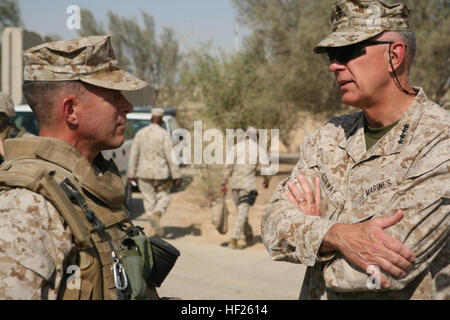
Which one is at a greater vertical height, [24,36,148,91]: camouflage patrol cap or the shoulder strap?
[24,36,148,91]: camouflage patrol cap

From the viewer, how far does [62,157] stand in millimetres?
1967

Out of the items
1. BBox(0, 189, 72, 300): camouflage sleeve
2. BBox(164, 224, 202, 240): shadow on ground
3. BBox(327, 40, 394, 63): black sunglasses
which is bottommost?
BBox(164, 224, 202, 240): shadow on ground

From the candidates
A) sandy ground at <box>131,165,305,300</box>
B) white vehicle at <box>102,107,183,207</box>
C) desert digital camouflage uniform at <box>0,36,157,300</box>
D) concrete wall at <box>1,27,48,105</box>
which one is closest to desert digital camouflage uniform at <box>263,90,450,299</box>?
desert digital camouflage uniform at <box>0,36,157,300</box>

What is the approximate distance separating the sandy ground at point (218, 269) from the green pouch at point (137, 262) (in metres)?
3.78

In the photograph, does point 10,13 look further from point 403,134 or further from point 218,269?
point 403,134

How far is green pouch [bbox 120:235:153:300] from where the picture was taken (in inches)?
75.3

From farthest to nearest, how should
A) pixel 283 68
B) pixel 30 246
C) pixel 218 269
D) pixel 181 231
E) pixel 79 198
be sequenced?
pixel 283 68 < pixel 181 231 < pixel 218 269 < pixel 79 198 < pixel 30 246

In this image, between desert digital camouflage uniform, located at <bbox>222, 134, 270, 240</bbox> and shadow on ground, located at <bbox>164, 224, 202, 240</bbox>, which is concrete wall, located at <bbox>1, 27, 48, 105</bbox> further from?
desert digital camouflage uniform, located at <bbox>222, 134, 270, 240</bbox>

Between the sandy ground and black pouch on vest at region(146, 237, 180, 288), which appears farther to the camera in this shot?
the sandy ground

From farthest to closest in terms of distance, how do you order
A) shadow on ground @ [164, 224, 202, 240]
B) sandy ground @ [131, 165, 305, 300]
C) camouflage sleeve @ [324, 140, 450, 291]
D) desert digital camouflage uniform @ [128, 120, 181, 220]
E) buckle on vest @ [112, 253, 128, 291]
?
shadow on ground @ [164, 224, 202, 240] < desert digital camouflage uniform @ [128, 120, 181, 220] < sandy ground @ [131, 165, 305, 300] < camouflage sleeve @ [324, 140, 450, 291] < buckle on vest @ [112, 253, 128, 291]

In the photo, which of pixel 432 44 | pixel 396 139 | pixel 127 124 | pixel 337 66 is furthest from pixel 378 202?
pixel 432 44

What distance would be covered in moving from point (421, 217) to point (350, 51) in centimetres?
84

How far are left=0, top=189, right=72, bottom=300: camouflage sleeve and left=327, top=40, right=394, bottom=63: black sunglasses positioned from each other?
57.6 inches
